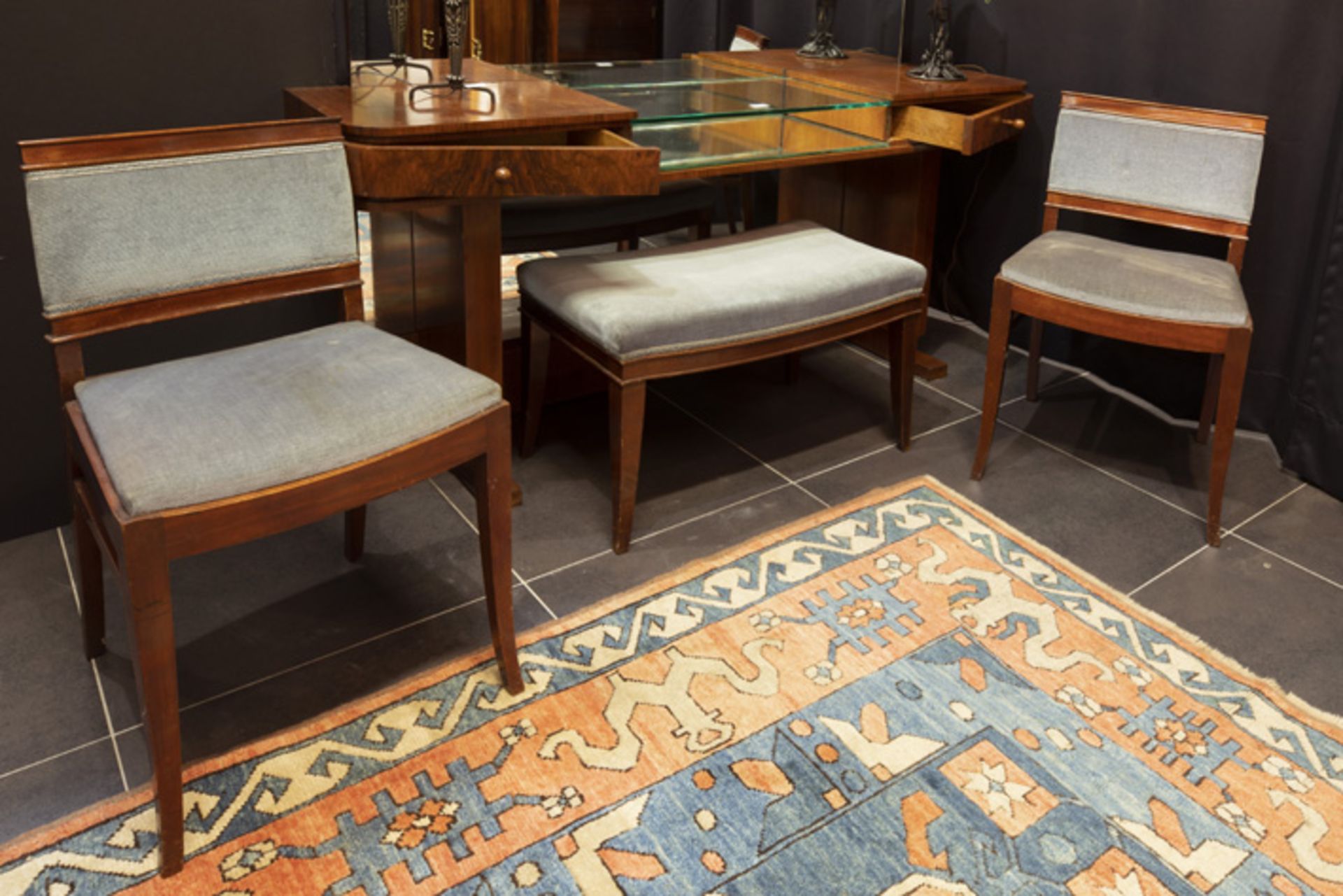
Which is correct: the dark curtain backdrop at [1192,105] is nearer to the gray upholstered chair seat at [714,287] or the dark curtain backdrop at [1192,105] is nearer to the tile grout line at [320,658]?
the gray upholstered chair seat at [714,287]

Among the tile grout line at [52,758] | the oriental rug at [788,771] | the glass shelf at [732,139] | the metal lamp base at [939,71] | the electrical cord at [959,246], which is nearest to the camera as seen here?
the oriental rug at [788,771]

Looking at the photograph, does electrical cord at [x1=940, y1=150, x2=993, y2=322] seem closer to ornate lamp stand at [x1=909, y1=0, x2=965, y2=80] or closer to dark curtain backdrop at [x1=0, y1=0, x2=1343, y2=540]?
dark curtain backdrop at [x1=0, y1=0, x2=1343, y2=540]

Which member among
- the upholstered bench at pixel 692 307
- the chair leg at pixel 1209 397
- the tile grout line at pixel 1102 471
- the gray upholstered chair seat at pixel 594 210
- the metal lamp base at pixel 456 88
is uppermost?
the metal lamp base at pixel 456 88

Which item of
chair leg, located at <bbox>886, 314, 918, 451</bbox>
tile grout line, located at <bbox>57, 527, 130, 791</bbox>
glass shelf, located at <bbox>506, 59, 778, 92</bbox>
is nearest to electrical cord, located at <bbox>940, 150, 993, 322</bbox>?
glass shelf, located at <bbox>506, 59, 778, 92</bbox>

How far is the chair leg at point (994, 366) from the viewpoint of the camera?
7.88ft

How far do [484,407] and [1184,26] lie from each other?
210cm

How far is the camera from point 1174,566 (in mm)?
2238

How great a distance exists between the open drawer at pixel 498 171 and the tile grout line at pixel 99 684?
887 mm

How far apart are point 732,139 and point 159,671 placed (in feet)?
5.40

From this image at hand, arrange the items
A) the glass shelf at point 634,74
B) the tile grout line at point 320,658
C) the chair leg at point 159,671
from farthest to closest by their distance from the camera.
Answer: the glass shelf at point 634,74, the tile grout line at point 320,658, the chair leg at point 159,671

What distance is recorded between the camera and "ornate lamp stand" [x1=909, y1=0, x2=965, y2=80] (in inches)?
113

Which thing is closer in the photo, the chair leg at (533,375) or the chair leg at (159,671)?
the chair leg at (159,671)

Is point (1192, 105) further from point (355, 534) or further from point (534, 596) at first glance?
point (355, 534)

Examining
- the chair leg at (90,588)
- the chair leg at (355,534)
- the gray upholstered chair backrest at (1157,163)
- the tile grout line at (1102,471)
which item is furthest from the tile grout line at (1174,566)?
the chair leg at (90,588)
